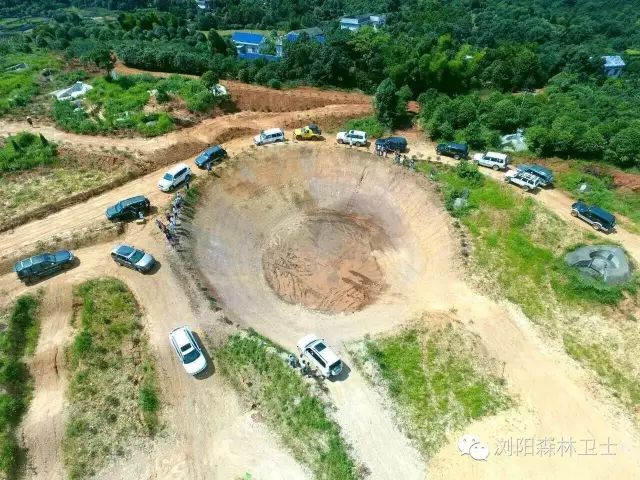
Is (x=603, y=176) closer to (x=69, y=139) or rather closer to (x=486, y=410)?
(x=486, y=410)

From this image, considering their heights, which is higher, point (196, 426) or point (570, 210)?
point (570, 210)

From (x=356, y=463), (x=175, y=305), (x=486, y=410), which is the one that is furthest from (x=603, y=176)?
(x=175, y=305)

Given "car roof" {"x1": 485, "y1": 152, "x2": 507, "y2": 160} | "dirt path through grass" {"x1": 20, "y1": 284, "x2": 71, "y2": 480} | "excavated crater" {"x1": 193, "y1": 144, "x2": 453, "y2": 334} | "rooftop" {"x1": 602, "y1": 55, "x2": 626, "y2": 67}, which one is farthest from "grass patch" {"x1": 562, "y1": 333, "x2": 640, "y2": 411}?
"rooftop" {"x1": 602, "y1": 55, "x2": 626, "y2": 67}

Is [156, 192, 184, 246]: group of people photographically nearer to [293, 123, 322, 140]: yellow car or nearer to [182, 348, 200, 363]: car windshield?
[182, 348, 200, 363]: car windshield

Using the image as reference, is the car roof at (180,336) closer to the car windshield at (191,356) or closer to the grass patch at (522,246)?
the car windshield at (191,356)

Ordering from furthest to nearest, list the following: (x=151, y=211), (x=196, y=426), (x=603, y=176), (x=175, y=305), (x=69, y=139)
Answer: (x=69, y=139), (x=603, y=176), (x=151, y=211), (x=175, y=305), (x=196, y=426)

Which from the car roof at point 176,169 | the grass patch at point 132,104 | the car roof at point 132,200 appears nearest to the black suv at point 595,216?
the car roof at point 176,169

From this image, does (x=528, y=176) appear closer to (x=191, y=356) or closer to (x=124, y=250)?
(x=191, y=356)

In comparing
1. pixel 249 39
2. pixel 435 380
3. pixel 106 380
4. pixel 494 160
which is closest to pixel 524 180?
pixel 494 160
